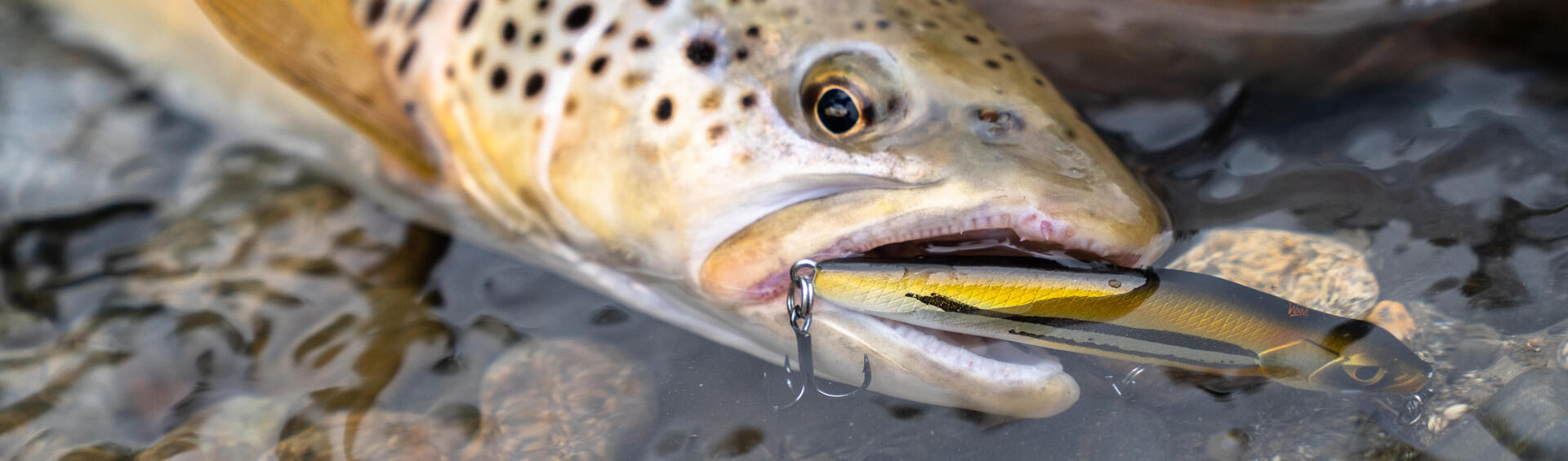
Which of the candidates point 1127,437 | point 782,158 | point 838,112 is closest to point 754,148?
point 782,158

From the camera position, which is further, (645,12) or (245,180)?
(245,180)

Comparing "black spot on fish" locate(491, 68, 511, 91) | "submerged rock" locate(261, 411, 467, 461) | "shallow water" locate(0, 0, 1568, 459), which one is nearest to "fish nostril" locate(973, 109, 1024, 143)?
"shallow water" locate(0, 0, 1568, 459)

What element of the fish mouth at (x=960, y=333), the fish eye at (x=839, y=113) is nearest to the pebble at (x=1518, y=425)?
the fish mouth at (x=960, y=333)

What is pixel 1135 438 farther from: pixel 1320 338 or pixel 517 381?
pixel 517 381

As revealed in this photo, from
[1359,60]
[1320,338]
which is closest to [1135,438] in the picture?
[1320,338]

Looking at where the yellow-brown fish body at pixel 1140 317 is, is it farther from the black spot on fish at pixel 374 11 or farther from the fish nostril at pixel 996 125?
the black spot on fish at pixel 374 11

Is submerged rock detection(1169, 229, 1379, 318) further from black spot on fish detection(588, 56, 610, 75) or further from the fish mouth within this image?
black spot on fish detection(588, 56, 610, 75)
